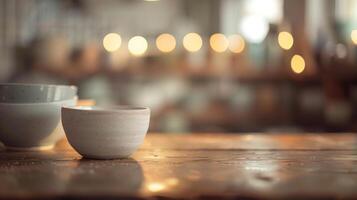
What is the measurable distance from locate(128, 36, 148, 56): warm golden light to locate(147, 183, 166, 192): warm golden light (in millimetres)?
2621

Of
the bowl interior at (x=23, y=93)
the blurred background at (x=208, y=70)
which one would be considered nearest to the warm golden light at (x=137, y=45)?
the blurred background at (x=208, y=70)

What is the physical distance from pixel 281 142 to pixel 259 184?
0.55 m

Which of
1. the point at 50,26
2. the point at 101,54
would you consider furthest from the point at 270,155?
the point at 50,26

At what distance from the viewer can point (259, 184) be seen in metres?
0.64

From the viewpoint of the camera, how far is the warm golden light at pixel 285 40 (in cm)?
321

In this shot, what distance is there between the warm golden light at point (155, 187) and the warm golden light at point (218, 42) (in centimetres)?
265

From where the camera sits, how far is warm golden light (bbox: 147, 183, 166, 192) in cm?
60

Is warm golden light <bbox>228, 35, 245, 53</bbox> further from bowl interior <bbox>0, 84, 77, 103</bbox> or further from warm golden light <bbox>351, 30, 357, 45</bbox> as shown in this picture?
bowl interior <bbox>0, 84, 77, 103</bbox>

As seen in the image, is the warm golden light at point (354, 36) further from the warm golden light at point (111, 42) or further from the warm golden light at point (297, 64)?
the warm golden light at point (111, 42)

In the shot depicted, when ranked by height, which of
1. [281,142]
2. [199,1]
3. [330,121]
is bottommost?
[330,121]

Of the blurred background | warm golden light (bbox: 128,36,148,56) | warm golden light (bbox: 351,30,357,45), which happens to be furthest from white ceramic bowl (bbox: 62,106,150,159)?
warm golden light (bbox: 351,30,357,45)

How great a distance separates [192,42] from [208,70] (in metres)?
0.35

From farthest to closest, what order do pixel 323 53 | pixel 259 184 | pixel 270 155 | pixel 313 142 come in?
1. pixel 323 53
2. pixel 313 142
3. pixel 270 155
4. pixel 259 184

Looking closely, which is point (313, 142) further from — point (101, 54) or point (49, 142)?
point (101, 54)
